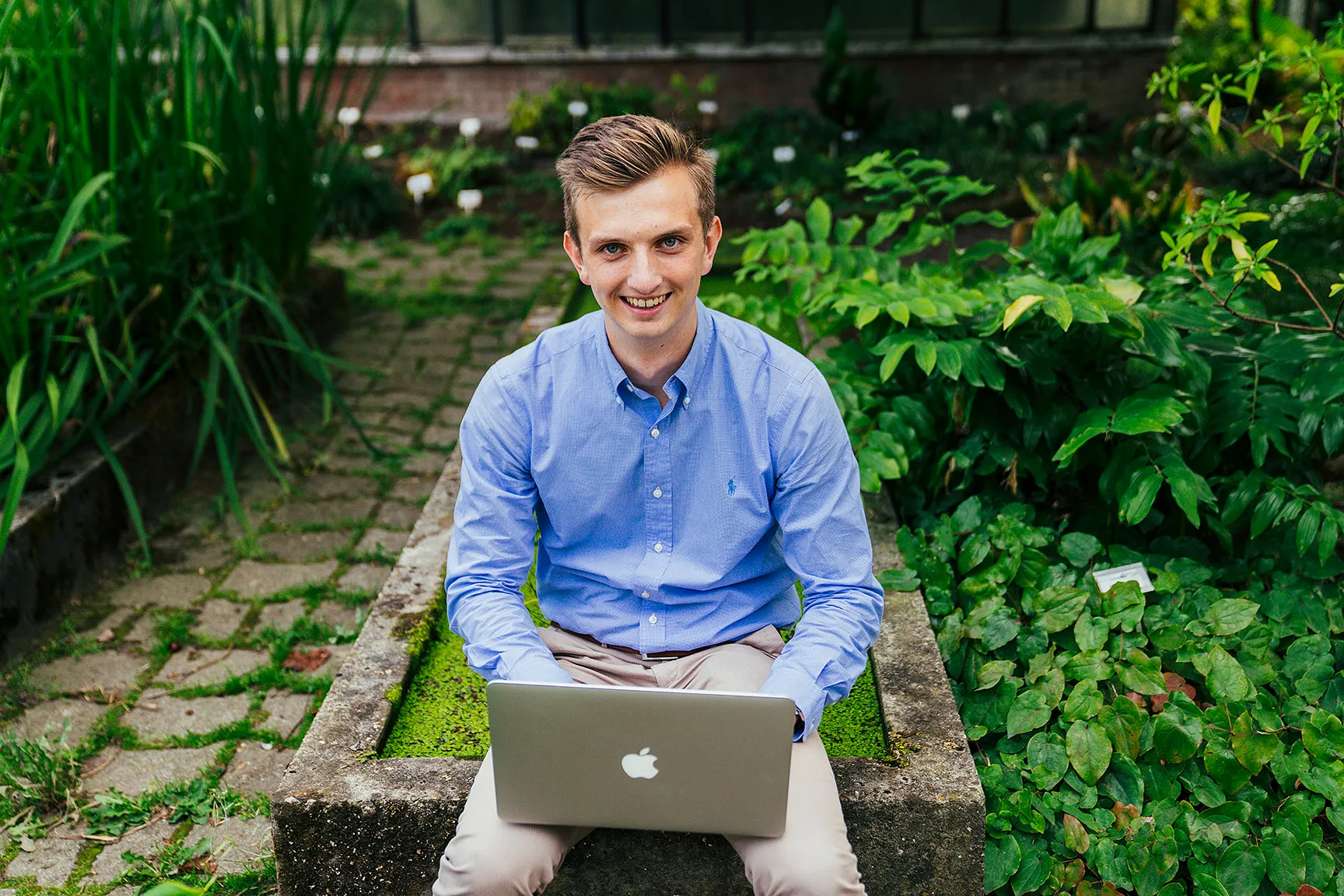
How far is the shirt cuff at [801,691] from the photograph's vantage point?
2.11 m

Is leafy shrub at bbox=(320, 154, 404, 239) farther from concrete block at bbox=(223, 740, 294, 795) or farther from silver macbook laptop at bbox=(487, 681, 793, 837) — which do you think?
silver macbook laptop at bbox=(487, 681, 793, 837)

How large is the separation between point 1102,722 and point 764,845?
986 millimetres

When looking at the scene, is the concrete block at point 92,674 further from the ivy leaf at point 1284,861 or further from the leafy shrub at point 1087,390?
the ivy leaf at point 1284,861

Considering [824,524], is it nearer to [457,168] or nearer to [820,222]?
[820,222]

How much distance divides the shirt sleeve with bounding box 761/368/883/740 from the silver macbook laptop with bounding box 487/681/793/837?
1.04ft

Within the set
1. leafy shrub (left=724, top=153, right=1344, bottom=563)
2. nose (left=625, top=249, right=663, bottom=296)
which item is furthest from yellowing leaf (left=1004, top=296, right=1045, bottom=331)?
nose (left=625, top=249, right=663, bottom=296)

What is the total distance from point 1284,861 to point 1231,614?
0.64m

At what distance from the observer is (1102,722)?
2.60 meters

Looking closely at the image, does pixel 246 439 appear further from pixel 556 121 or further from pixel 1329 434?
pixel 556 121

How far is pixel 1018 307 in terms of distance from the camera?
2.97 m

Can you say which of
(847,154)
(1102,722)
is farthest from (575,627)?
(847,154)

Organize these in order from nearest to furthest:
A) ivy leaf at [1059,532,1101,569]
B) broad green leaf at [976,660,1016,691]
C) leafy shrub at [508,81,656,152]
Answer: broad green leaf at [976,660,1016,691], ivy leaf at [1059,532,1101,569], leafy shrub at [508,81,656,152]

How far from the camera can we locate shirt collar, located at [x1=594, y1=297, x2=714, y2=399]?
7.54 ft

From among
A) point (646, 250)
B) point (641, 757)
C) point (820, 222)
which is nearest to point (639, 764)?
point (641, 757)
